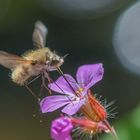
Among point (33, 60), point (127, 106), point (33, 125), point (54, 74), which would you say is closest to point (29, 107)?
point (33, 125)

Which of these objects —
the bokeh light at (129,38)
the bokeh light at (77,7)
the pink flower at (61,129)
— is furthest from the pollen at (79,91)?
the bokeh light at (77,7)

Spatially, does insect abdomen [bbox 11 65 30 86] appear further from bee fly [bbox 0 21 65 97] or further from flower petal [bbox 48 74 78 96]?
flower petal [bbox 48 74 78 96]

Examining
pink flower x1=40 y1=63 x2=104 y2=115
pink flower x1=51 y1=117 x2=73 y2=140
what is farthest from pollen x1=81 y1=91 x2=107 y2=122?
pink flower x1=51 y1=117 x2=73 y2=140

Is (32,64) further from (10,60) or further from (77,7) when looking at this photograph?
(77,7)

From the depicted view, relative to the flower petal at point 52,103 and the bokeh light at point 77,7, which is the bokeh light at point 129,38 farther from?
the flower petal at point 52,103

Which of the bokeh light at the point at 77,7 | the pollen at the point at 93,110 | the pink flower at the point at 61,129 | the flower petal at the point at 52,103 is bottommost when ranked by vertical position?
the pink flower at the point at 61,129

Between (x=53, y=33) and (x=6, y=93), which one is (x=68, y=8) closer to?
(x=53, y=33)
